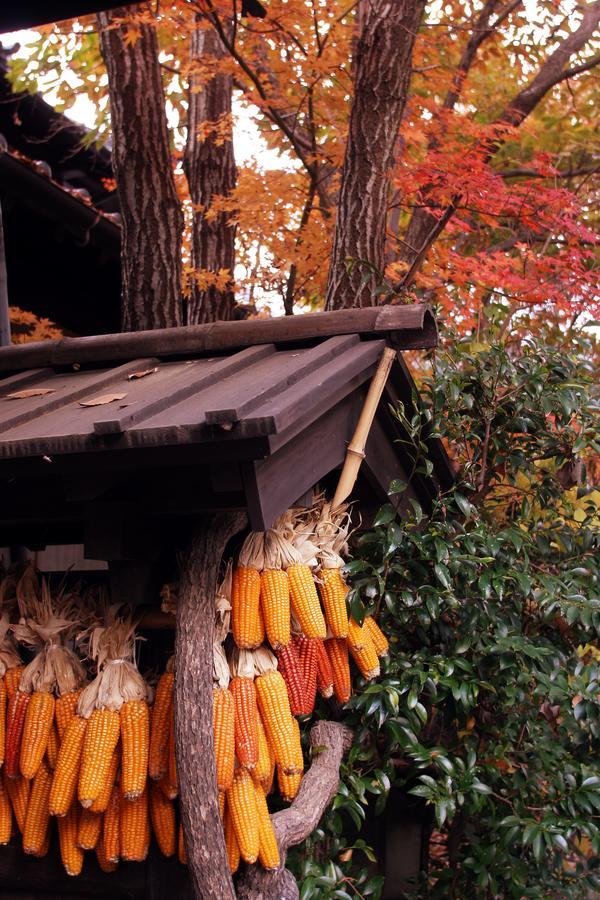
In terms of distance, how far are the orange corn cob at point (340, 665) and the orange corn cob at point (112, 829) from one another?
928 millimetres

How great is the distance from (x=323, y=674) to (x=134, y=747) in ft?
2.66

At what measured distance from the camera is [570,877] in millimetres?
4375

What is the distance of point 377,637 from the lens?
3.77 metres

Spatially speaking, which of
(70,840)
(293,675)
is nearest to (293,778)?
(293,675)

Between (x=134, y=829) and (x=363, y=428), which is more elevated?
(x=363, y=428)

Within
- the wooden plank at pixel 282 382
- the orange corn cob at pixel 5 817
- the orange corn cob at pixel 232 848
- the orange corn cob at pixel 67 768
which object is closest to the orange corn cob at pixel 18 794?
the orange corn cob at pixel 5 817

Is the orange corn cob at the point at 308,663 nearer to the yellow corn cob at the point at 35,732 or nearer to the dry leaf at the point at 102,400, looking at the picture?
the yellow corn cob at the point at 35,732

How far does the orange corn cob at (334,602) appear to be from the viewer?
3439 millimetres

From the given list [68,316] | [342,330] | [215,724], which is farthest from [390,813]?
[68,316]

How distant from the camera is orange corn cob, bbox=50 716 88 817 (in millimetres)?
3037

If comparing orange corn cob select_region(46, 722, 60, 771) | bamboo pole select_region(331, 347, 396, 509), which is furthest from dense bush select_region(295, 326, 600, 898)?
orange corn cob select_region(46, 722, 60, 771)

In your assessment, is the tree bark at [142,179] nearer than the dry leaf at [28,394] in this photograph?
No

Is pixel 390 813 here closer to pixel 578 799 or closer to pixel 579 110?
pixel 578 799

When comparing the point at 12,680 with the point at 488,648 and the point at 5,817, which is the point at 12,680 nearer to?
the point at 5,817
